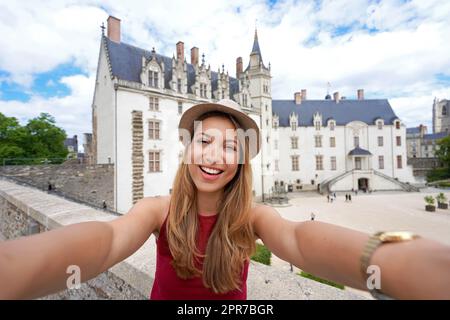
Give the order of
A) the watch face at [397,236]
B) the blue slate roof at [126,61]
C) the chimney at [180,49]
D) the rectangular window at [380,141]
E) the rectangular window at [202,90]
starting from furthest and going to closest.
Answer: the rectangular window at [380,141], the chimney at [180,49], the rectangular window at [202,90], the blue slate roof at [126,61], the watch face at [397,236]

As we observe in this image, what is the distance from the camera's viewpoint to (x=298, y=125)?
35031 mm

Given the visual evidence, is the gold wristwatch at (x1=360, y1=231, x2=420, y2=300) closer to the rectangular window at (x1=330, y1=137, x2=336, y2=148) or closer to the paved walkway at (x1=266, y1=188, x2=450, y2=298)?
the paved walkway at (x1=266, y1=188, x2=450, y2=298)

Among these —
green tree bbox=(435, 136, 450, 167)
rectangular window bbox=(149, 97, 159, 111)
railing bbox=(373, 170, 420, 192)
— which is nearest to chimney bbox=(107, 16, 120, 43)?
rectangular window bbox=(149, 97, 159, 111)

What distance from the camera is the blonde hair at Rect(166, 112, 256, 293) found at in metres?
1.28

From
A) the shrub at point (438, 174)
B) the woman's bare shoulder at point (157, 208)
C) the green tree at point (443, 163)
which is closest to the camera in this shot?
the woman's bare shoulder at point (157, 208)

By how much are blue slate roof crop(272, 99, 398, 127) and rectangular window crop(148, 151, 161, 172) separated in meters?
24.0

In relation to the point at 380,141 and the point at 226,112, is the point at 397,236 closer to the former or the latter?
the point at 226,112

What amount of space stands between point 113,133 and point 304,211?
57.7ft

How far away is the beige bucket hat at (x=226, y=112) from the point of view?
4.90ft

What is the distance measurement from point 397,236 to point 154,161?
16.7m

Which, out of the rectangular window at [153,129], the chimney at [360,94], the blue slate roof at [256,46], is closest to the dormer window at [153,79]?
the rectangular window at [153,129]

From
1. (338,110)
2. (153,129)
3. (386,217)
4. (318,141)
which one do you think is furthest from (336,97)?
(153,129)

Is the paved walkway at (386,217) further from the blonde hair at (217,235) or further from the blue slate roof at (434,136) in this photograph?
the blue slate roof at (434,136)

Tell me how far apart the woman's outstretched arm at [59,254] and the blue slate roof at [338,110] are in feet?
117
